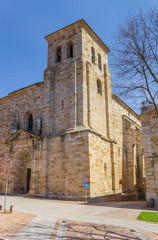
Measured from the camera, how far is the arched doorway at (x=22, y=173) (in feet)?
75.3

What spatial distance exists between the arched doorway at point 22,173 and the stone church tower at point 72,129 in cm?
10

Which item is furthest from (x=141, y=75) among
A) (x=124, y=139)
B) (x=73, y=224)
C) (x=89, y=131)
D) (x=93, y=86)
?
(x=124, y=139)

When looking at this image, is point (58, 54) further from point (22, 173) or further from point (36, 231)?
point (36, 231)

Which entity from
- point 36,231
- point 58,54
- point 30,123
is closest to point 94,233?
point 36,231

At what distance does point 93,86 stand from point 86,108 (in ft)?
10.6

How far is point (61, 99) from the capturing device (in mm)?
21719

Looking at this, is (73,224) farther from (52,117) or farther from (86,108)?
(52,117)

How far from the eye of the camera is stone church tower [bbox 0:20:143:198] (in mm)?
18781

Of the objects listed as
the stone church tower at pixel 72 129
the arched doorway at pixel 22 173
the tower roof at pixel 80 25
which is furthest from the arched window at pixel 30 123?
the tower roof at pixel 80 25

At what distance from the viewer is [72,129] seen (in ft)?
63.5

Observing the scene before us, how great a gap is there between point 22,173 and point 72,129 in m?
8.86

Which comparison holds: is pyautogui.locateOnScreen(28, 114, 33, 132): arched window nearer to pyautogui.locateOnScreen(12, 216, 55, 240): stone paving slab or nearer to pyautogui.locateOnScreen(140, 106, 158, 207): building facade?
pyautogui.locateOnScreen(140, 106, 158, 207): building facade

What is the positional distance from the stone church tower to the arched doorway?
0.10 meters

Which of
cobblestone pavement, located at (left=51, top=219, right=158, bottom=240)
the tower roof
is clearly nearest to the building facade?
cobblestone pavement, located at (left=51, top=219, right=158, bottom=240)
